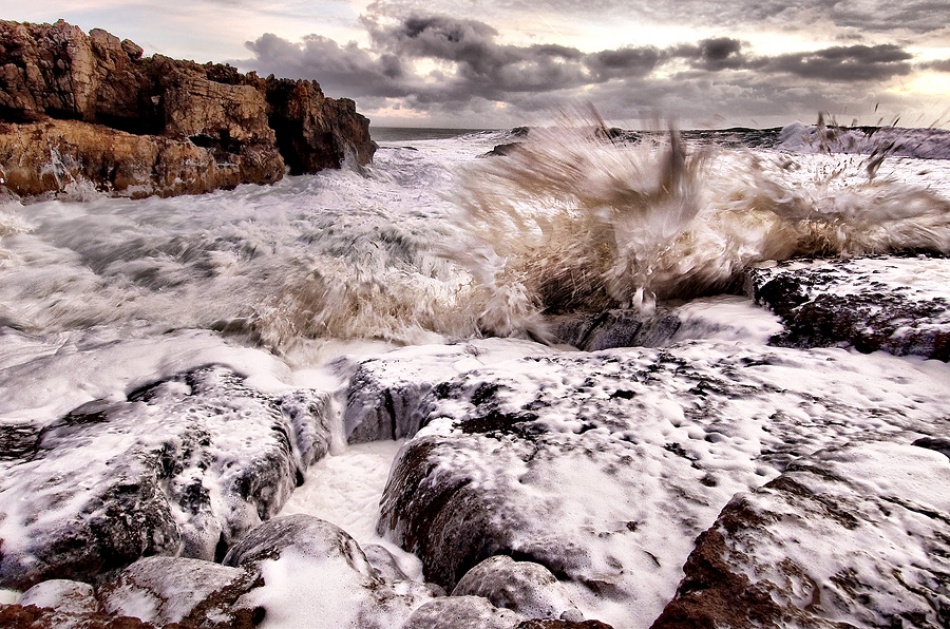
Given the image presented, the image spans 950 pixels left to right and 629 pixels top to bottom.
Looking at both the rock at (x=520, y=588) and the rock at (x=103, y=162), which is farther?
the rock at (x=103, y=162)

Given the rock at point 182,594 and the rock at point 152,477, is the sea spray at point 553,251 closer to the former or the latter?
the rock at point 152,477

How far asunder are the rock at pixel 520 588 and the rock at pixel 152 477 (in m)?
1.14

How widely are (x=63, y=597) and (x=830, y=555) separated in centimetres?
195

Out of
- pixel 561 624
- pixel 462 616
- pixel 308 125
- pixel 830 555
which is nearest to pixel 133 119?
pixel 308 125

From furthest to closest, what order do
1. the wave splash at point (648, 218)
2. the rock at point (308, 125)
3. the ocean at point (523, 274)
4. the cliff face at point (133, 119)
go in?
the rock at point (308, 125) < the cliff face at point (133, 119) < the wave splash at point (648, 218) < the ocean at point (523, 274)

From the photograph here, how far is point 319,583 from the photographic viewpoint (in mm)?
1329

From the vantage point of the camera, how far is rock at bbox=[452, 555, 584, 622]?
1.17 m

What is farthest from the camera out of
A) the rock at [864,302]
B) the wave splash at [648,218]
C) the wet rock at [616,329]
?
the wave splash at [648,218]

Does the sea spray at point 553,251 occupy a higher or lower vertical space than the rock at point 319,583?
higher

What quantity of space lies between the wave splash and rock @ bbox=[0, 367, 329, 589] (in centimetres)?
197

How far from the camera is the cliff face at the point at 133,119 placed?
258 inches

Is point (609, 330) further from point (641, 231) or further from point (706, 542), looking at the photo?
point (706, 542)

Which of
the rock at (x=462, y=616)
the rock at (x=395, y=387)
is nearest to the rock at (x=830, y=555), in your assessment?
the rock at (x=462, y=616)

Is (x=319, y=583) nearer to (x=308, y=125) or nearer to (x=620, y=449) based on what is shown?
(x=620, y=449)
